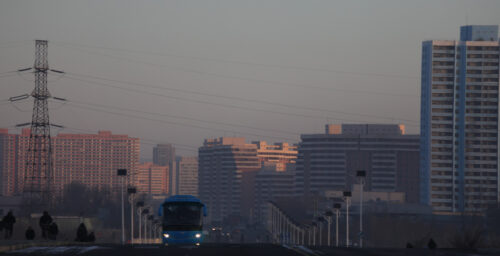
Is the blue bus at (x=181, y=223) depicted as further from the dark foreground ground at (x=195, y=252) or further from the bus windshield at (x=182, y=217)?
the dark foreground ground at (x=195, y=252)

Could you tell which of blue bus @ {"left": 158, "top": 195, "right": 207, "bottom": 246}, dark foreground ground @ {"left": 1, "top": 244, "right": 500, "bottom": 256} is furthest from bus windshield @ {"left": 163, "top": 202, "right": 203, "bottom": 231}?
dark foreground ground @ {"left": 1, "top": 244, "right": 500, "bottom": 256}

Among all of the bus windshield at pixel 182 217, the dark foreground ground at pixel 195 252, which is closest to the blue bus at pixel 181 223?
the bus windshield at pixel 182 217

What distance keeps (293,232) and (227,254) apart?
155 m

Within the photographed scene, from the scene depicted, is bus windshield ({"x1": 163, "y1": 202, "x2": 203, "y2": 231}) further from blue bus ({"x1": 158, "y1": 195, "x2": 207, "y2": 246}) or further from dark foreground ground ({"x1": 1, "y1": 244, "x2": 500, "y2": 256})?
dark foreground ground ({"x1": 1, "y1": 244, "x2": 500, "y2": 256})

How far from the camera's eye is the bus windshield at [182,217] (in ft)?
199

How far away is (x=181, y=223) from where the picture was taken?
199 feet

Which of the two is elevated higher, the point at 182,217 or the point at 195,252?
the point at 195,252

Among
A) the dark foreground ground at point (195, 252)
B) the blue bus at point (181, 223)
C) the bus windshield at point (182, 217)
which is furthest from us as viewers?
the bus windshield at point (182, 217)

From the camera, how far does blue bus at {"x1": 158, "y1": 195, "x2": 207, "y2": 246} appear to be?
6066cm

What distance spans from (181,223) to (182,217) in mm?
460

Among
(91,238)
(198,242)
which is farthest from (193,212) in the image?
(91,238)

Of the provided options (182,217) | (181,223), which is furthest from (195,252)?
(182,217)

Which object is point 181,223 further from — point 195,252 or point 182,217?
point 195,252

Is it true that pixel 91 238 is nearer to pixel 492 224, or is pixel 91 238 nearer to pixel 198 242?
pixel 198 242
